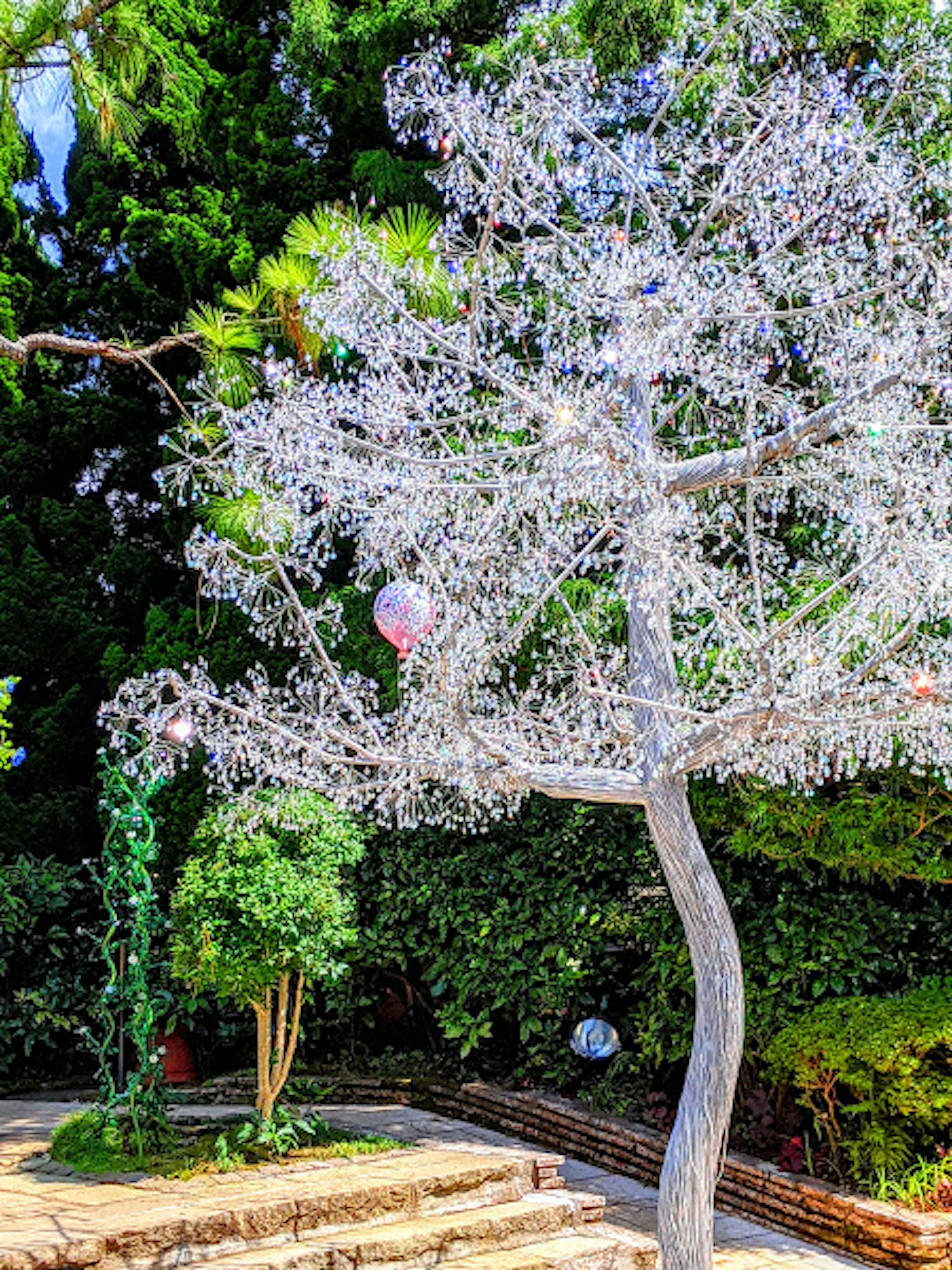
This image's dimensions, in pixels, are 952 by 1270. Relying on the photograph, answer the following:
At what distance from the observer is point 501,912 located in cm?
722

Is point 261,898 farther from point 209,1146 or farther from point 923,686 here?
point 923,686

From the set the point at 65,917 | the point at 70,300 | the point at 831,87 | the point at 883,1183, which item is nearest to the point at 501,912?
the point at 883,1183

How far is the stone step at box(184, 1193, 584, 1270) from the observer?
4.73 metres

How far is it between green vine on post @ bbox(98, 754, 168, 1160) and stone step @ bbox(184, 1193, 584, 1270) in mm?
→ 1104

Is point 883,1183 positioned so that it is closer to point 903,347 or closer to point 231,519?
point 903,347

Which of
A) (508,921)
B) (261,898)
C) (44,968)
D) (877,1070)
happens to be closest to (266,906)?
(261,898)

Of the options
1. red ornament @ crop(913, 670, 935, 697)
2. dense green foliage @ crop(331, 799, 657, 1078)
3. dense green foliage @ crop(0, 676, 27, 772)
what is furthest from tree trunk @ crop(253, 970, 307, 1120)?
red ornament @ crop(913, 670, 935, 697)

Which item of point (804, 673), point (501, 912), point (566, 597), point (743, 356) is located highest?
point (743, 356)

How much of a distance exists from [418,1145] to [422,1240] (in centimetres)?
103

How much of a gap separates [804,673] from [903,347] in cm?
119

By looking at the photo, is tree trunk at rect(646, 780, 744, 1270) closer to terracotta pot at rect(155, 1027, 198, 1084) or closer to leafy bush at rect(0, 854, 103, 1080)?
terracotta pot at rect(155, 1027, 198, 1084)

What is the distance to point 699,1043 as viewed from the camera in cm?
462

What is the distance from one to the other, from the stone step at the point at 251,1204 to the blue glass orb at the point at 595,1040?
3.31ft

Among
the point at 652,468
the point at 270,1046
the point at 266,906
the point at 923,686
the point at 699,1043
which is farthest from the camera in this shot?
the point at 270,1046
